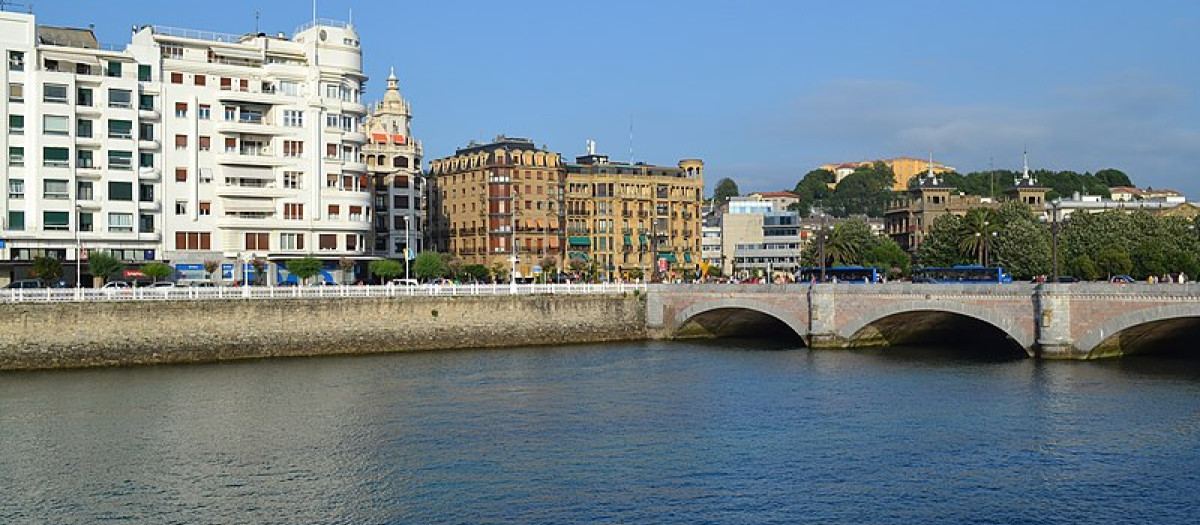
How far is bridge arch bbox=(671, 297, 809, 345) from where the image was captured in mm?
88875

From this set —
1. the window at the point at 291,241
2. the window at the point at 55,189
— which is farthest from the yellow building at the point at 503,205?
the window at the point at 55,189

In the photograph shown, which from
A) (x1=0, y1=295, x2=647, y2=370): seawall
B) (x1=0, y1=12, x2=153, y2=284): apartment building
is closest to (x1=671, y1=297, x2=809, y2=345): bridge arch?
(x1=0, y1=295, x2=647, y2=370): seawall

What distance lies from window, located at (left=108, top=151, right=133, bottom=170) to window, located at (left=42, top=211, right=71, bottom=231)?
5.30 meters

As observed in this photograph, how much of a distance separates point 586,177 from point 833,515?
12698 cm

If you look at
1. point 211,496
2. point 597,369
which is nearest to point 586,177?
point 597,369

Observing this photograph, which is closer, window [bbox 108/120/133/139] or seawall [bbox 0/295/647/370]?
seawall [bbox 0/295/647/370]

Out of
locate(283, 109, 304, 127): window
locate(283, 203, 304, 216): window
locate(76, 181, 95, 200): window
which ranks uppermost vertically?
locate(283, 109, 304, 127): window

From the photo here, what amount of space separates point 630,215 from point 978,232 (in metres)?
48.8

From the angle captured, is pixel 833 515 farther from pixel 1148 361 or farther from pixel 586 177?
pixel 586 177

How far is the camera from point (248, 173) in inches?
4385

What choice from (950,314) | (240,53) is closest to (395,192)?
(240,53)

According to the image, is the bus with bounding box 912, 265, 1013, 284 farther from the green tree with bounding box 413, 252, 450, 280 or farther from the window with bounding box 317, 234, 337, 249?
the window with bounding box 317, 234, 337, 249

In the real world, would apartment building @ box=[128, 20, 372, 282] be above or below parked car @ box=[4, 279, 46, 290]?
above

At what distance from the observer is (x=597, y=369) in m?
77.5
